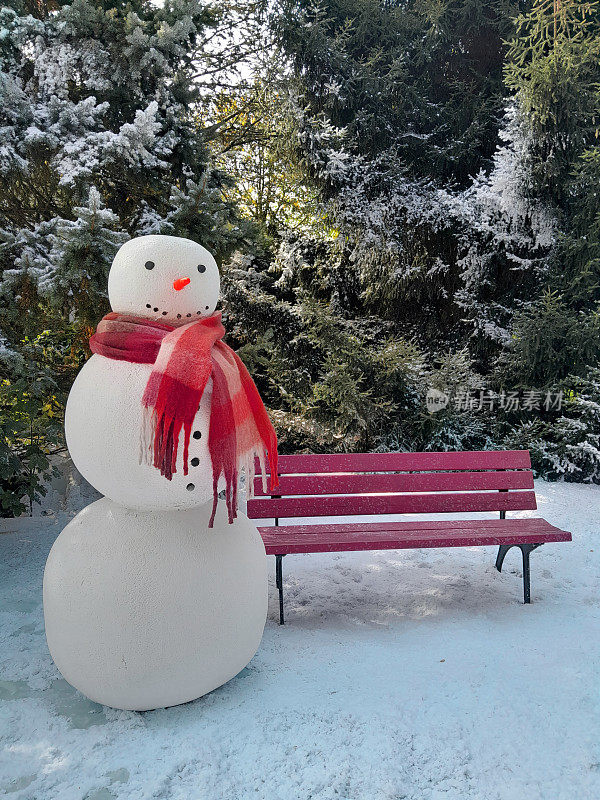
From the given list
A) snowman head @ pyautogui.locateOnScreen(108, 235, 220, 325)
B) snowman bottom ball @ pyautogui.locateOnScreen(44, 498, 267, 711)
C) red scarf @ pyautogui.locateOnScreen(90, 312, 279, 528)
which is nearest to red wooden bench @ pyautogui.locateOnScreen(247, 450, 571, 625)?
snowman bottom ball @ pyautogui.locateOnScreen(44, 498, 267, 711)

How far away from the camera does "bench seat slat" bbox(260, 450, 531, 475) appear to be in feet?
12.9

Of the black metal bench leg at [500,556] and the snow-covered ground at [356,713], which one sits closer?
the snow-covered ground at [356,713]

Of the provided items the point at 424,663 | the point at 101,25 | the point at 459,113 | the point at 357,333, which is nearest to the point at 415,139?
the point at 459,113

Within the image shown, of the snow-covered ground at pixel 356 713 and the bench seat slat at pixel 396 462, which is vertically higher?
the bench seat slat at pixel 396 462

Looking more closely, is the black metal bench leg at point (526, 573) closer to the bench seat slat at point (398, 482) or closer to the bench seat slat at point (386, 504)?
the bench seat slat at point (386, 504)

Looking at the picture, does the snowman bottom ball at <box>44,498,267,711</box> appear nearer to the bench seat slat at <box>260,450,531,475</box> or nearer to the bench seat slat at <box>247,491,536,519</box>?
the bench seat slat at <box>247,491,536,519</box>

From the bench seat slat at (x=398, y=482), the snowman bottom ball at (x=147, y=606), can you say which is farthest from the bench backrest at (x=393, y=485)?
the snowman bottom ball at (x=147, y=606)

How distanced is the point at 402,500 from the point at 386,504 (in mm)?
131

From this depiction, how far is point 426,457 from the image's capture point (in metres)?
4.12

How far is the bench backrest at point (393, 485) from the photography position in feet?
12.6

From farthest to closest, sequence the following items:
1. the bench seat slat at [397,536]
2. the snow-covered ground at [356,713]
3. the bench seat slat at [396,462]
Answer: the bench seat slat at [396,462], the bench seat slat at [397,536], the snow-covered ground at [356,713]

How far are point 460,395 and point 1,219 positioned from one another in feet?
16.9

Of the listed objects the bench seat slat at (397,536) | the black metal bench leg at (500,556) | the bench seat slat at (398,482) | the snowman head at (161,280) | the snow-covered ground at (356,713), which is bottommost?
the black metal bench leg at (500,556)

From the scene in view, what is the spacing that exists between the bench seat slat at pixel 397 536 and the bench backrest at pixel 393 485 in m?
0.20
